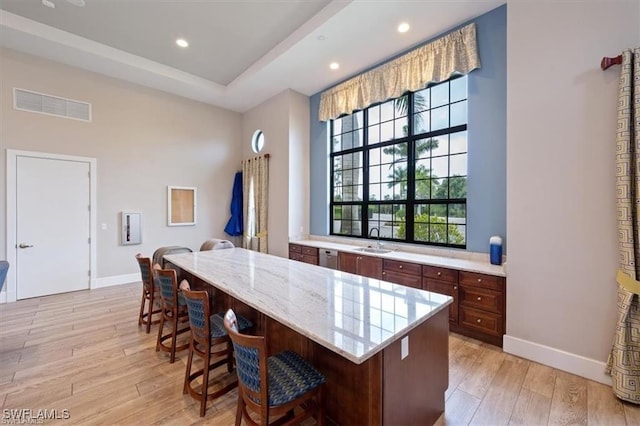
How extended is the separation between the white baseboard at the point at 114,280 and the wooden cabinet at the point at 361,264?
4.01 m

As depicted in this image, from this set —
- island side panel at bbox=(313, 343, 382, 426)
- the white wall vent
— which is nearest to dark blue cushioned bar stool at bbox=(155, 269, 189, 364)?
island side panel at bbox=(313, 343, 382, 426)

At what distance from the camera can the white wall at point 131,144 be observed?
4219 millimetres

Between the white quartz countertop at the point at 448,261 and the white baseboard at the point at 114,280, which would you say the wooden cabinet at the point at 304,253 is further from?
the white baseboard at the point at 114,280

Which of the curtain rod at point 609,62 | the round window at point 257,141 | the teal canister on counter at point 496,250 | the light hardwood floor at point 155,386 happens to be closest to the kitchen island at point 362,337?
the light hardwood floor at point 155,386

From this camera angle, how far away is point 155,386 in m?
2.17

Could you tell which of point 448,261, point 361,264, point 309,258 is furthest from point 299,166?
point 448,261

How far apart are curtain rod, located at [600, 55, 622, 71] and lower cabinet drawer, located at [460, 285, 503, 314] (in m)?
2.06

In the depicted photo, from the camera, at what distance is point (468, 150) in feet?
11.0

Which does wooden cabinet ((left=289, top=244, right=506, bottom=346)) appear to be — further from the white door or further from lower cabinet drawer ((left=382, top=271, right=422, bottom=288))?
the white door

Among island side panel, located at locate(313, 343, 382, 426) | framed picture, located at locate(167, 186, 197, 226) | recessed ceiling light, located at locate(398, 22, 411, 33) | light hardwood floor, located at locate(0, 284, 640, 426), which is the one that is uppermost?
recessed ceiling light, located at locate(398, 22, 411, 33)

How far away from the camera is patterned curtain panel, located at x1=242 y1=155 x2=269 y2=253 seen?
576 centimetres

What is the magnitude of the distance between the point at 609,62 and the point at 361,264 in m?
3.06

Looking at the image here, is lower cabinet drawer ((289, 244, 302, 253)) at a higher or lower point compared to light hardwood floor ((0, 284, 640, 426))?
higher

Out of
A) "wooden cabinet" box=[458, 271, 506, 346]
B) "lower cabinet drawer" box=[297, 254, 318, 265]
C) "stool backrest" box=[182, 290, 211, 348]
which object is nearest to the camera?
"stool backrest" box=[182, 290, 211, 348]
